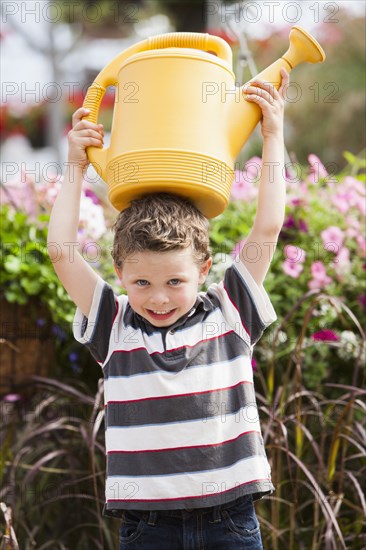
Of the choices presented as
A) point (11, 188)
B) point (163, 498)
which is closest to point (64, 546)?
point (163, 498)

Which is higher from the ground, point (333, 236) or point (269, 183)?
point (333, 236)

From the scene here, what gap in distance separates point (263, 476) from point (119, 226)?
23.4 inches

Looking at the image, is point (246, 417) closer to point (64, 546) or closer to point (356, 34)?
point (64, 546)

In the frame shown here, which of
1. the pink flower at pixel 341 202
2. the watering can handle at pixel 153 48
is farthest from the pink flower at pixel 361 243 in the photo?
the watering can handle at pixel 153 48

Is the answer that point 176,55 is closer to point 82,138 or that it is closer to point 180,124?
point 180,124

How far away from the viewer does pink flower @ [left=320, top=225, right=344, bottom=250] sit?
2.74 metres

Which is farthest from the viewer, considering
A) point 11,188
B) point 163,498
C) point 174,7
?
point 174,7

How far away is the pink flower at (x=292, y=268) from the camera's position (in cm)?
265

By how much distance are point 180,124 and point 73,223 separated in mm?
329

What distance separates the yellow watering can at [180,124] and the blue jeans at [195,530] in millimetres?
631

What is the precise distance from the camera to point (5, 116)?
12500 millimetres

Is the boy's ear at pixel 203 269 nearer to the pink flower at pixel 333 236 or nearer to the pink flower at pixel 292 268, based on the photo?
the pink flower at pixel 292 268

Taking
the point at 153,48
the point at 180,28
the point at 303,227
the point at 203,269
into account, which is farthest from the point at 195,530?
the point at 180,28

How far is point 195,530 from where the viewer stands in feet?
4.97
